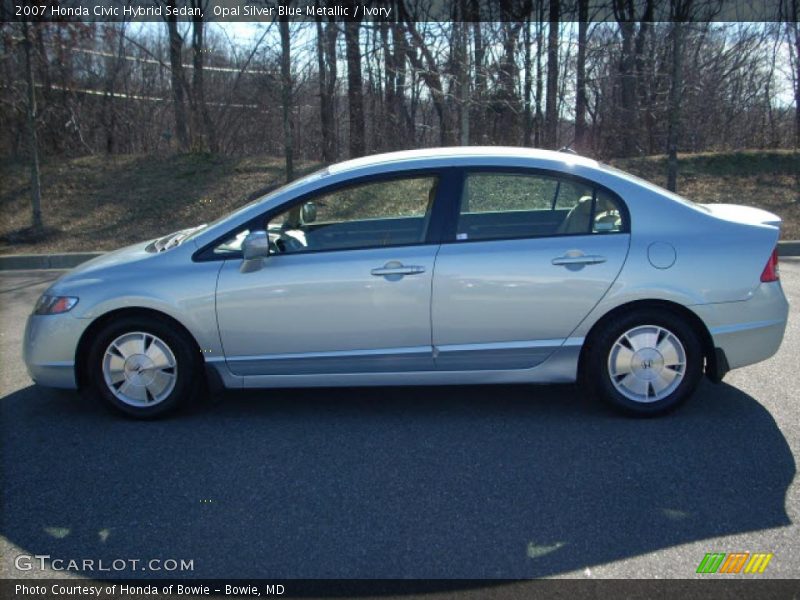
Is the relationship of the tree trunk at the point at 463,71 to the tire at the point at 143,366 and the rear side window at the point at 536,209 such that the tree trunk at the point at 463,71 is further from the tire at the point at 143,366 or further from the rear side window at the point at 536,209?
the tire at the point at 143,366

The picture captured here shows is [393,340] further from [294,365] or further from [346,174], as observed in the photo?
[346,174]

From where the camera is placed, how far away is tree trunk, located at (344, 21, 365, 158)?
14984mm

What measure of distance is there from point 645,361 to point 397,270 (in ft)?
5.13

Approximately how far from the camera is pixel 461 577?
116 inches

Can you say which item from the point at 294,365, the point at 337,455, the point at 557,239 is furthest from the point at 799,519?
the point at 294,365

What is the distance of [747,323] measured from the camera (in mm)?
4379

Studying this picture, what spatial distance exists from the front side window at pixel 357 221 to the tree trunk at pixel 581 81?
13.7m

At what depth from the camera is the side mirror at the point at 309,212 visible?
15.6 ft

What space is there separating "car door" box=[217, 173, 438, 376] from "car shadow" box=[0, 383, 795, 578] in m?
0.41

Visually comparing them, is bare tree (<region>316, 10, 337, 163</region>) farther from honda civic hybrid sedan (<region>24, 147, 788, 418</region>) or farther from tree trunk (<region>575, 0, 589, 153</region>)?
honda civic hybrid sedan (<region>24, 147, 788, 418</region>)

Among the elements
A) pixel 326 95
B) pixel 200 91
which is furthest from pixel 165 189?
pixel 326 95

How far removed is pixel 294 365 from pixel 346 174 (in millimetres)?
1225

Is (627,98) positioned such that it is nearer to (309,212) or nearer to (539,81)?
(539,81)

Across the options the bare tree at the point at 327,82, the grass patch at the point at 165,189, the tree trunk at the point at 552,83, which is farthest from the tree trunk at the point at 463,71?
the grass patch at the point at 165,189
